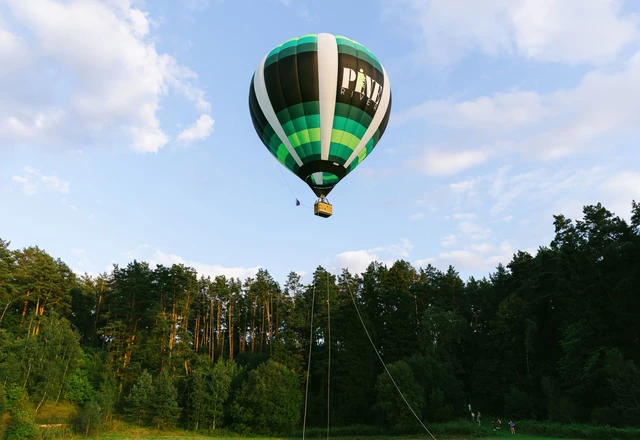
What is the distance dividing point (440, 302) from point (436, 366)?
12.1 metres

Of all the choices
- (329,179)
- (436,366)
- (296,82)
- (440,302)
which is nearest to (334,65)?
(296,82)

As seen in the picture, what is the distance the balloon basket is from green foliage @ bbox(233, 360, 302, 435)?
25305 mm

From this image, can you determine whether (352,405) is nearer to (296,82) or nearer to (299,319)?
(299,319)

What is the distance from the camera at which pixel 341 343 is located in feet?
154

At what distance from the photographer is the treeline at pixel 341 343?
114 feet

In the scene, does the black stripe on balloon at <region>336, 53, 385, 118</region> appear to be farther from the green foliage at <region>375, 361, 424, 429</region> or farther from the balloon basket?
the green foliage at <region>375, 361, 424, 429</region>

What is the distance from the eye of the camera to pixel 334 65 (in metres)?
16.6

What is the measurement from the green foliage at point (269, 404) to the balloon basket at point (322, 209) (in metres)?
25.3

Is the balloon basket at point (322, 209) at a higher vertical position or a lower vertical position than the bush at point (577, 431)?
higher

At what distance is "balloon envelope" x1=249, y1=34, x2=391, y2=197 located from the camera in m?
16.6

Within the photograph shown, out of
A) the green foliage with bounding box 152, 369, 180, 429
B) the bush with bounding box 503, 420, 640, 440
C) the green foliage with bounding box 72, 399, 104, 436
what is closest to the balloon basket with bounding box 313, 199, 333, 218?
the bush with bounding box 503, 420, 640, 440

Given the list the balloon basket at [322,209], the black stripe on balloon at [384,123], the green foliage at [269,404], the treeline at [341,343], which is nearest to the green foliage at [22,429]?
the treeline at [341,343]

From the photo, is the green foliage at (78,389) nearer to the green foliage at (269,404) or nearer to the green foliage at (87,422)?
the green foliage at (87,422)

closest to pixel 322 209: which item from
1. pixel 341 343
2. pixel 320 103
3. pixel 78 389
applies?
pixel 320 103
